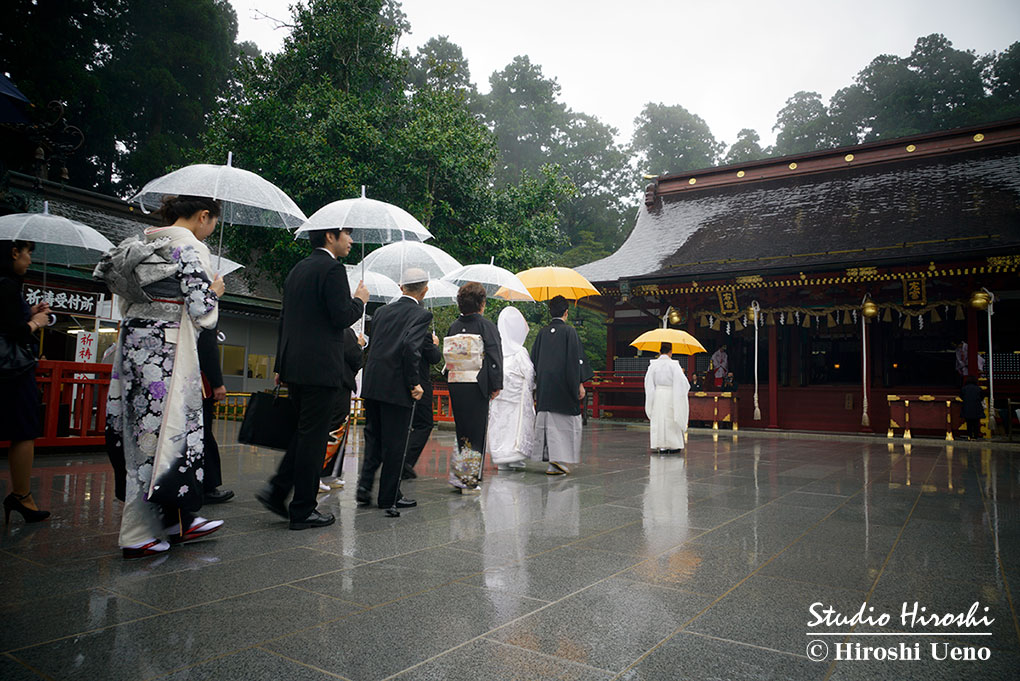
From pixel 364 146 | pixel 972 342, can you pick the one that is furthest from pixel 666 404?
pixel 364 146

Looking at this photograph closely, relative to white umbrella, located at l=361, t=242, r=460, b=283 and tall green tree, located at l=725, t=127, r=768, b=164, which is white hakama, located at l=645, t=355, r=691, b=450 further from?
tall green tree, located at l=725, t=127, r=768, b=164

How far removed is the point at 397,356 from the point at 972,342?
12.6 meters

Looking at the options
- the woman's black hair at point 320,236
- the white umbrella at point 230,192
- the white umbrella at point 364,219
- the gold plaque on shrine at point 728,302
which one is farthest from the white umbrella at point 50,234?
the gold plaque on shrine at point 728,302

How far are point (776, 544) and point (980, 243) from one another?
37.6 ft

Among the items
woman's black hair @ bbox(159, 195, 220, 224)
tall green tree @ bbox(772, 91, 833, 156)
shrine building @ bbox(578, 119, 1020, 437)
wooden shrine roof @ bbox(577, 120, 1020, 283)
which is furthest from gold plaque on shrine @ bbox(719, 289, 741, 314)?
tall green tree @ bbox(772, 91, 833, 156)

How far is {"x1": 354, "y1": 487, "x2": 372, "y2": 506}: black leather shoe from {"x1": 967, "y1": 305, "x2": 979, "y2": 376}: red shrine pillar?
12.6 meters

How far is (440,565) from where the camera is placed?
3070mm

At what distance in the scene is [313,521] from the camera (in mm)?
3812

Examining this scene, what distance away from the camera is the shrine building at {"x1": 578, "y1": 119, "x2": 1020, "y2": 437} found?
1246 centimetres

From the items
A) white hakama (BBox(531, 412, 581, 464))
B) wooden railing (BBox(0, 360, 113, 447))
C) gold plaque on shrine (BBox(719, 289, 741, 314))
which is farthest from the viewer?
gold plaque on shrine (BBox(719, 289, 741, 314))

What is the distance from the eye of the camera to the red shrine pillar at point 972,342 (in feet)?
39.9

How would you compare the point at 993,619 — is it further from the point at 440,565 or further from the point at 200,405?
the point at 200,405

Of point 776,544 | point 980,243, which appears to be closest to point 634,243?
point 980,243

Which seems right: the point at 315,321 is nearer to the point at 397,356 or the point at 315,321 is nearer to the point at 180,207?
the point at 397,356
